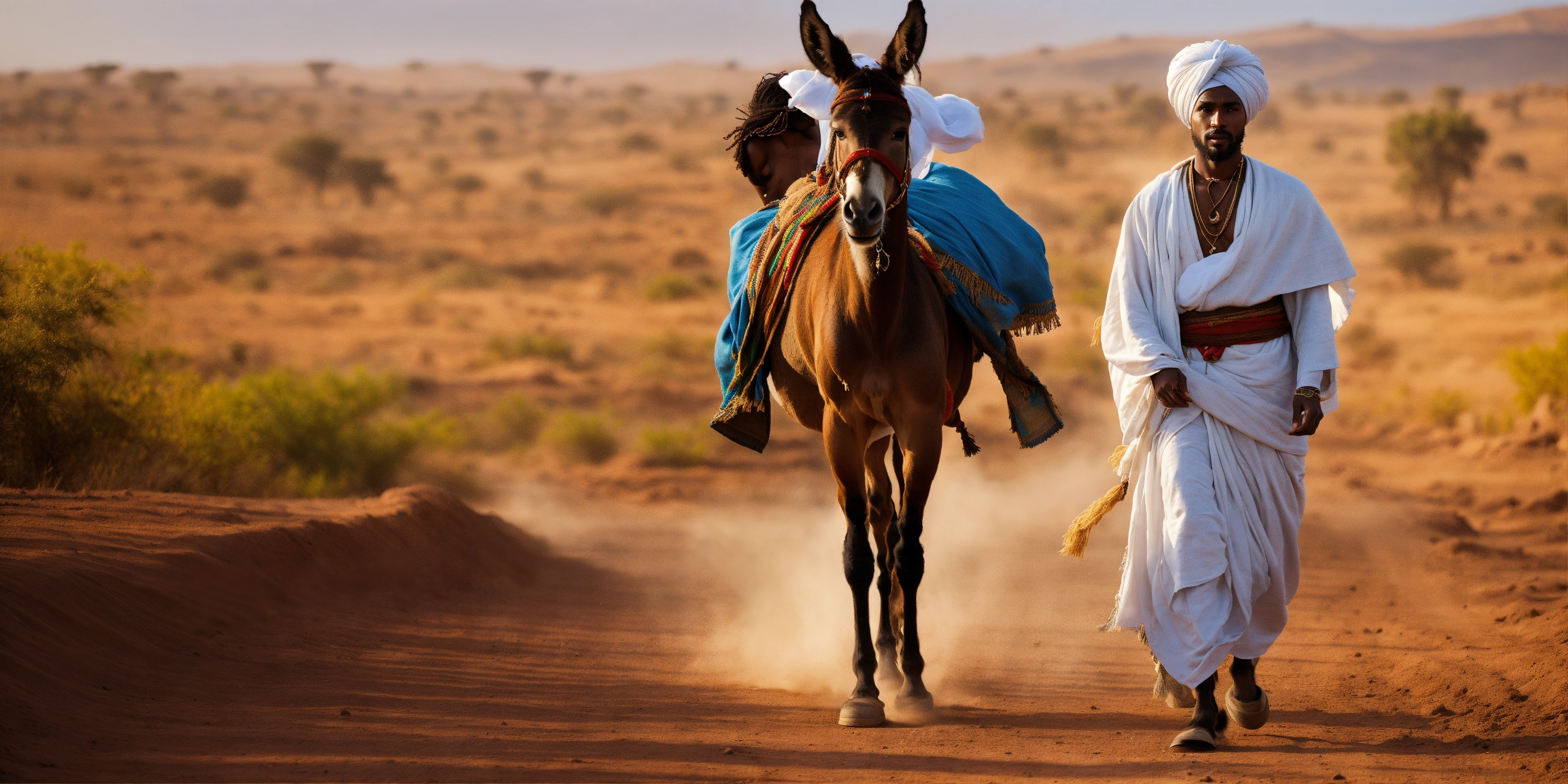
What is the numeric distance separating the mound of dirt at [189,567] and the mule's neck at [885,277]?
3.48m

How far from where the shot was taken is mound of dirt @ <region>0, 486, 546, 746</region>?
5.20 m

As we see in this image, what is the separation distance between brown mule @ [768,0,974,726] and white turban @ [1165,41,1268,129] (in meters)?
Answer: 1.06

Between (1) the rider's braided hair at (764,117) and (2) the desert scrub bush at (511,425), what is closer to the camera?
(1) the rider's braided hair at (764,117)

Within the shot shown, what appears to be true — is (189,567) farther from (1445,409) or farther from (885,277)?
(1445,409)

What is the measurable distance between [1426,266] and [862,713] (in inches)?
898

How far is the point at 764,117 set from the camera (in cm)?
722

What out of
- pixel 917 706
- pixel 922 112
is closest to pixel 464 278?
pixel 922 112

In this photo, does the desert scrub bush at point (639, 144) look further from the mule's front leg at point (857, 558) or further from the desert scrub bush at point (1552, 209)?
the mule's front leg at point (857, 558)

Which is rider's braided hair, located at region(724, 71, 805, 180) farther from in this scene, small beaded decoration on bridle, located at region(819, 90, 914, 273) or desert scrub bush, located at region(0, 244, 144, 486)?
desert scrub bush, located at region(0, 244, 144, 486)

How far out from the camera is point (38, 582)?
5406mm

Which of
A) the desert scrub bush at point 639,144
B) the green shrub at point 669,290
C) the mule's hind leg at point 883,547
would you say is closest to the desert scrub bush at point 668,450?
the mule's hind leg at point 883,547

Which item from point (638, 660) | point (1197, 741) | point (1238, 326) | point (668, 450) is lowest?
point (668, 450)

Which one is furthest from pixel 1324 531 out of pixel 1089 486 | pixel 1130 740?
pixel 1130 740

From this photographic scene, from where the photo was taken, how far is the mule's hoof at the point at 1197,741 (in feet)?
15.1
